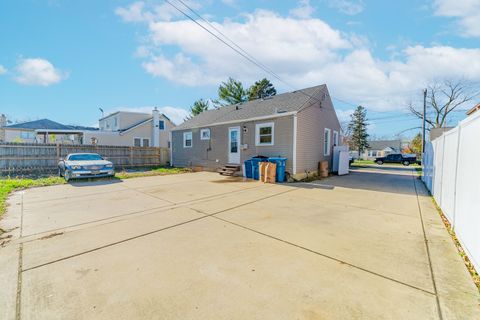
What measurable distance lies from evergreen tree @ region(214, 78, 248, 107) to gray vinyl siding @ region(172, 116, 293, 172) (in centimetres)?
1384

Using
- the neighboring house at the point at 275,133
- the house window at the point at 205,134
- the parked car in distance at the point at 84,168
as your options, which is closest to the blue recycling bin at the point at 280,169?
the neighboring house at the point at 275,133

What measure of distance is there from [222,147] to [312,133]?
18.5 ft

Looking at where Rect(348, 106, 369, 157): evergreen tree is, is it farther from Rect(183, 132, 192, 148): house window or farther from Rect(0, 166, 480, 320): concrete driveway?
Rect(0, 166, 480, 320): concrete driveway

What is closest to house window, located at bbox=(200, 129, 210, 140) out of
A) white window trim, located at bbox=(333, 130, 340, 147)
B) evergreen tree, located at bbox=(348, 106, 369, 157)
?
white window trim, located at bbox=(333, 130, 340, 147)

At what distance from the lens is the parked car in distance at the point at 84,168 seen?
950 centimetres

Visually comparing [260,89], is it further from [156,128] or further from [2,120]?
[2,120]

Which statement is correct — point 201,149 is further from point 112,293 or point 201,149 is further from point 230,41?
point 112,293

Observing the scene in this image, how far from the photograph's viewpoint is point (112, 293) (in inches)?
84.7

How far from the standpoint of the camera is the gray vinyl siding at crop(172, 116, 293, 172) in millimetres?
10633

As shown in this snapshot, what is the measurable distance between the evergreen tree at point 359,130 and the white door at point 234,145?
38.7 m

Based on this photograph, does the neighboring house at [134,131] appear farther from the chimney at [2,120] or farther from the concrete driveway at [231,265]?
the concrete driveway at [231,265]

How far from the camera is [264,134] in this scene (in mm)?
11594

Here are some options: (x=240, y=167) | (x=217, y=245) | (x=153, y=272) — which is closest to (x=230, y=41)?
(x=240, y=167)

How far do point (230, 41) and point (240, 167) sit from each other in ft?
21.6
